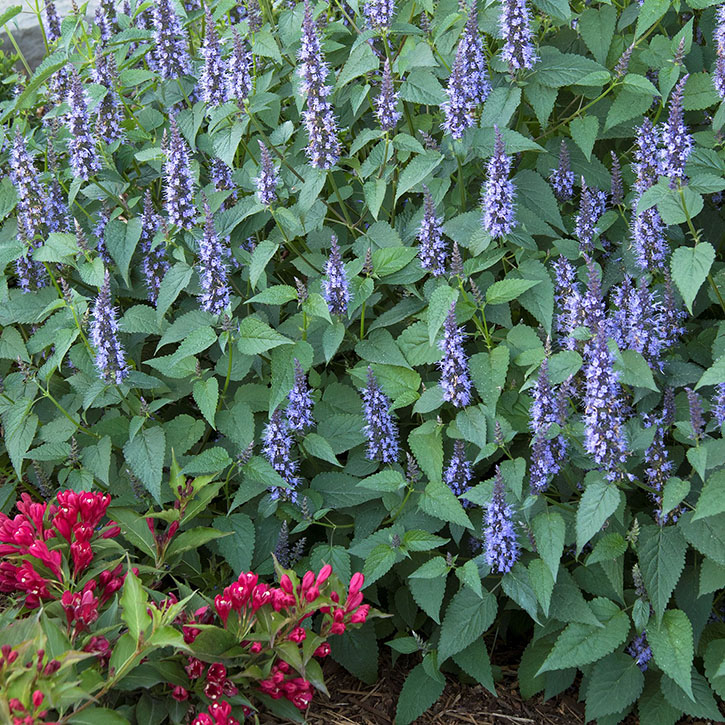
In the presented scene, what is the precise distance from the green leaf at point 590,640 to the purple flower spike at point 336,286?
1.50 meters

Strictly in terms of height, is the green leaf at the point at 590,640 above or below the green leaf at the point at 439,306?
below

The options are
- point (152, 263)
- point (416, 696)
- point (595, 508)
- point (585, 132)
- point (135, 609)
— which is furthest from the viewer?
point (152, 263)

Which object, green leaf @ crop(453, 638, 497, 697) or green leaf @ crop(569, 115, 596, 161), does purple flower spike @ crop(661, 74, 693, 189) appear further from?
green leaf @ crop(453, 638, 497, 697)

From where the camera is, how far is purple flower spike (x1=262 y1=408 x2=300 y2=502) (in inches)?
143

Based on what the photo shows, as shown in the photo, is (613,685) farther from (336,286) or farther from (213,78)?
(213,78)

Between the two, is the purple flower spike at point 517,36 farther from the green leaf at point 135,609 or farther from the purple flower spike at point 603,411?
the green leaf at point 135,609

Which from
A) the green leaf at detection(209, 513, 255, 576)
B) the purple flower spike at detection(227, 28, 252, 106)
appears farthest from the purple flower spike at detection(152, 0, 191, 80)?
the green leaf at detection(209, 513, 255, 576)

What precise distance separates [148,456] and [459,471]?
4.18 ft

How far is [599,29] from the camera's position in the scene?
3.97m

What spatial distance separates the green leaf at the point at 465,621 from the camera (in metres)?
3.36

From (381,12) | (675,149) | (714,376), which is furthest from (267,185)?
(714,376)

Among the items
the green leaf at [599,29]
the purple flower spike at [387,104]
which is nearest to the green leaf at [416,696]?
the purple flower spike at [387,104]

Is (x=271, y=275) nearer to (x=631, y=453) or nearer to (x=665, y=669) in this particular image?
(x=631, y=453)

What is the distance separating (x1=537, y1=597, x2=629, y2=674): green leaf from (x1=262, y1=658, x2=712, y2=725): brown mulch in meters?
0.56
